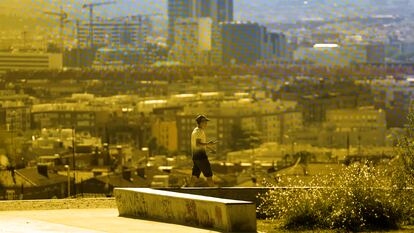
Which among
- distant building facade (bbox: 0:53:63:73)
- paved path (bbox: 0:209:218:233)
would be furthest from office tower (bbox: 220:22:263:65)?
paved path (bbox: 0:209:218:233)

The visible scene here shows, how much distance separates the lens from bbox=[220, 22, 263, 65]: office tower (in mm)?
85562

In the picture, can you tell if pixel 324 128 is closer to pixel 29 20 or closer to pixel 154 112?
pixel 154 112

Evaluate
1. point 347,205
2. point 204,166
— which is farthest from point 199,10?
point 347,205

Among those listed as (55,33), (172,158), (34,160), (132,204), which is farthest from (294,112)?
(132,204)

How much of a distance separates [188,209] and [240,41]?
77.4 meters

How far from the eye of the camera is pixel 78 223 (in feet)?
33.2

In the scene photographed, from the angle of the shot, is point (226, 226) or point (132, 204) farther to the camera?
point (132, 204)

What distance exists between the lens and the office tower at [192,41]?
83.9 m

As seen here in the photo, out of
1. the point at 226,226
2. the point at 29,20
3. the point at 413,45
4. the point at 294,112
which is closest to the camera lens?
the point at 226,226

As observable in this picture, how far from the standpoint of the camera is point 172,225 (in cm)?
976

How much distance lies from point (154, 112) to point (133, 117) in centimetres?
241

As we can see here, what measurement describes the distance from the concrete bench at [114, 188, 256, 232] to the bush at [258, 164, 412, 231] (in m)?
0.68

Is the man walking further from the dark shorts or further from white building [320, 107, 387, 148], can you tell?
white building [320, 107, 387, 148]

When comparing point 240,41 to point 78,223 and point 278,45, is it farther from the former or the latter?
point 78,223
